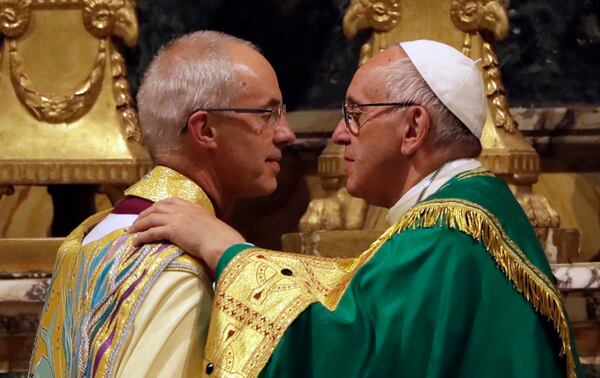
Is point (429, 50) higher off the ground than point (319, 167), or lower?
higher

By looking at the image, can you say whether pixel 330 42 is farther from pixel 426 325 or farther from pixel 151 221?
pixel 426 325

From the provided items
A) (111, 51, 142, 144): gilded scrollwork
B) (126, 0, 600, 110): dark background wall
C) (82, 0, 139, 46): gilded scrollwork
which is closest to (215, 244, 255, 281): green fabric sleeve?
(111, 51, 142, 144): gilded scrollwork

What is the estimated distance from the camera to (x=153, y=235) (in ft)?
12.6

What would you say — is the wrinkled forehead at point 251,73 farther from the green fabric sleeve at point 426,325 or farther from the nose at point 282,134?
the green fabric sleeve at point 426,325

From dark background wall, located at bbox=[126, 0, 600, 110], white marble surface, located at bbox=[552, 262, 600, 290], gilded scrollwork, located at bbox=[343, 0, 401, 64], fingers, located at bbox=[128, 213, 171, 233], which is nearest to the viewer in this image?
fingers, located at bbox=[128, 213, 171, 233]

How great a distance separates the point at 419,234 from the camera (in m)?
3.86

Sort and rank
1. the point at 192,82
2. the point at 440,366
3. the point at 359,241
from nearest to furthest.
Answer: the point at 440,366 < the point at 192,82 < the point at 359,241

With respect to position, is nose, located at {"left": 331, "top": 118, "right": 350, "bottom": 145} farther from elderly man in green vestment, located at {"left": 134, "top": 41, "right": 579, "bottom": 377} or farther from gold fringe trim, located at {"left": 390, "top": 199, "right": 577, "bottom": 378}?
gold fringe trim, located at {"left": 390, "top": 199, "right": 577, "bottom": 378}

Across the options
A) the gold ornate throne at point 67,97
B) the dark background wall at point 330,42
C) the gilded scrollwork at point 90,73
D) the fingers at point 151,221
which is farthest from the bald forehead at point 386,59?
the dark background wall at point 330,42

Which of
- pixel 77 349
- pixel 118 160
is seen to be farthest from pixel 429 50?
pixel 118 160

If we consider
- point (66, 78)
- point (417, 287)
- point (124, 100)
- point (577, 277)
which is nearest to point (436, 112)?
point (417, 287)

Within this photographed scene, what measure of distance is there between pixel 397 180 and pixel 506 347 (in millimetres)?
562

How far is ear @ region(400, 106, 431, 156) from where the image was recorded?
4070mm

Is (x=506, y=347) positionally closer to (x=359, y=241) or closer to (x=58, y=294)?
(x=58, y=294)
